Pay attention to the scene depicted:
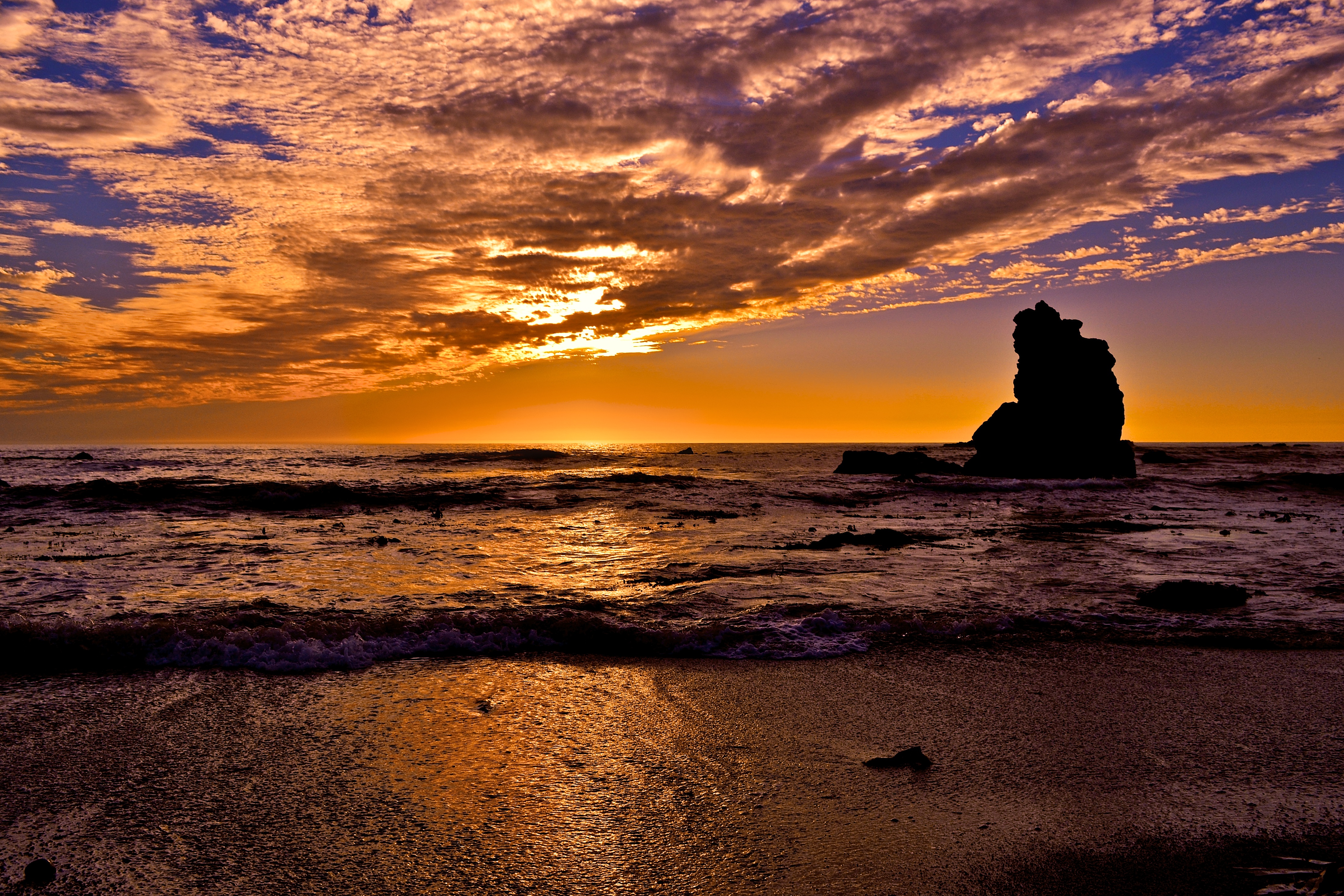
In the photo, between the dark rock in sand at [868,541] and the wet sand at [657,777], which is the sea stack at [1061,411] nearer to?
the dark rock in sand at [868,541]

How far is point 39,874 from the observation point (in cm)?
351

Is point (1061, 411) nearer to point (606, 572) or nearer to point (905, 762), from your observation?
point (606, 572)

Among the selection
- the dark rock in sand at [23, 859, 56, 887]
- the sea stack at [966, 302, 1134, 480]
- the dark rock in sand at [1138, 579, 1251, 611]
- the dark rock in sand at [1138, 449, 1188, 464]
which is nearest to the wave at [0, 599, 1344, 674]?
the dark rock in sand at [1138, 579, 1251, 611]

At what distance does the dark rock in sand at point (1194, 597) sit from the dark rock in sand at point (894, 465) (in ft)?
109

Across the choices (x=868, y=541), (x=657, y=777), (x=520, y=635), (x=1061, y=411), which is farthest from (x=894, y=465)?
(x=657, y=777)

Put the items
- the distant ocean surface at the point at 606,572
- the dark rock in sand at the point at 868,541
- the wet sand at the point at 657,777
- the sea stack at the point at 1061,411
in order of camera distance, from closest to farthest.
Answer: the wet sand at the point at 657,777, the distant ocean surface at the point at 606,572, the dark rock in sand at the point at 868,541, the sea stack at the point at 1061,411

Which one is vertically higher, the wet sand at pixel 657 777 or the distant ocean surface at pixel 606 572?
the distant ocean surface at pixel 606 572

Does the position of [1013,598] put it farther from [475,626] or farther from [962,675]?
[475,626]

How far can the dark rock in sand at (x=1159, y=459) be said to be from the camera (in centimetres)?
6034

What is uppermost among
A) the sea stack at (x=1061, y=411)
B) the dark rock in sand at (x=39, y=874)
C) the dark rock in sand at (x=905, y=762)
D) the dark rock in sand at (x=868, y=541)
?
the sea stack at (x=1061, y=411)

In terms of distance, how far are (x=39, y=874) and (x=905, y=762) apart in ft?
16.7

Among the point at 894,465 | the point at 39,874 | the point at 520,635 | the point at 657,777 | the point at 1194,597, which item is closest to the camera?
the point at 39,874

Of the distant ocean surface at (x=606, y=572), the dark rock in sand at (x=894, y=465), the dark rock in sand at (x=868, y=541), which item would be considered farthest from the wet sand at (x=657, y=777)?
the dark rock in sand at (x=894, y=465)

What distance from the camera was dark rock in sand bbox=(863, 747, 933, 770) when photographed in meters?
4.68
